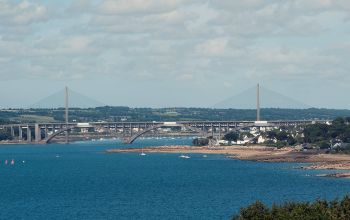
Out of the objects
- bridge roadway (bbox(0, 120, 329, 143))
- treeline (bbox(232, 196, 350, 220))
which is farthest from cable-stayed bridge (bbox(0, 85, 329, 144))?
treeline (bbox(232, 196, 350, 220))

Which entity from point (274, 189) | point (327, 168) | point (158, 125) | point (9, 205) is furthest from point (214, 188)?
point (158, 125)

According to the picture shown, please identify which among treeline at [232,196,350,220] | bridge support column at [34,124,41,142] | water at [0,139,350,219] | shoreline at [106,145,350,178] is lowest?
water at [0,139,350,219]

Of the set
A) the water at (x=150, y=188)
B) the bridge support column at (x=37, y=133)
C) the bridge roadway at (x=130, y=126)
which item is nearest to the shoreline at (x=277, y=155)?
the water at (x=150, y=188)

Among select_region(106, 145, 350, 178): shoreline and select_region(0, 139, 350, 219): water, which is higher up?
select_region(106, 145, 350, 178): shoreline

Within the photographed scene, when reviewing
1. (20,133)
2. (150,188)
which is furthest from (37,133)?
(150,188)

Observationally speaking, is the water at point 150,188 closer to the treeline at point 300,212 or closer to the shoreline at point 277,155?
the shoreline at point 277,155

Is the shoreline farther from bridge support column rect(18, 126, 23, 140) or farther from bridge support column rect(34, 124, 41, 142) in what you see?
bridge support column rect(18, 126, 23, 140)
